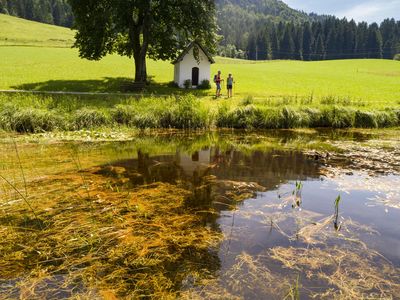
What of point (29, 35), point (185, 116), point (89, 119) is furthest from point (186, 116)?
point (29, 35)

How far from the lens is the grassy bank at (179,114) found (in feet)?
58.5

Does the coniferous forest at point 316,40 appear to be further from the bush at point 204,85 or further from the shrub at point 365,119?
the shrub at point 365,119

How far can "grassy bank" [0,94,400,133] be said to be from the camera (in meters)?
17.8

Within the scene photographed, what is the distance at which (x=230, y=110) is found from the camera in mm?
21234

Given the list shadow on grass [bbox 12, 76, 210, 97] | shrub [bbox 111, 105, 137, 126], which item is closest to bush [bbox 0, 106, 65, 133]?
shrub [bbox 111, 105, 137, 126]

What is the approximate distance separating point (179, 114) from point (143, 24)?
1473 centimetres

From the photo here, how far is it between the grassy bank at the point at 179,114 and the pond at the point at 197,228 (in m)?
4.75

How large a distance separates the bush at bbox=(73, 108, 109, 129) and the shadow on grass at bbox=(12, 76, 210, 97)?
1121cm

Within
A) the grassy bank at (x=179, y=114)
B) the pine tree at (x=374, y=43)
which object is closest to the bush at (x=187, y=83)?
the grassy bank at (x=179, y=114)

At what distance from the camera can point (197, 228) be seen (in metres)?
7.39

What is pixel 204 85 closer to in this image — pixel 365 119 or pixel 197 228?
pixel 365 119

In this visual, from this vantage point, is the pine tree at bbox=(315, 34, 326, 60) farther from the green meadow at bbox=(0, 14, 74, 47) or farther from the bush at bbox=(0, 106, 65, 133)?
the bush at bbox=(0, 106, 65, 133)

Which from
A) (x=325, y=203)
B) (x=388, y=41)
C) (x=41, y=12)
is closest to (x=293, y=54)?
(x=388, y=41)

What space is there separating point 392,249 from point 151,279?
4.67 metres
